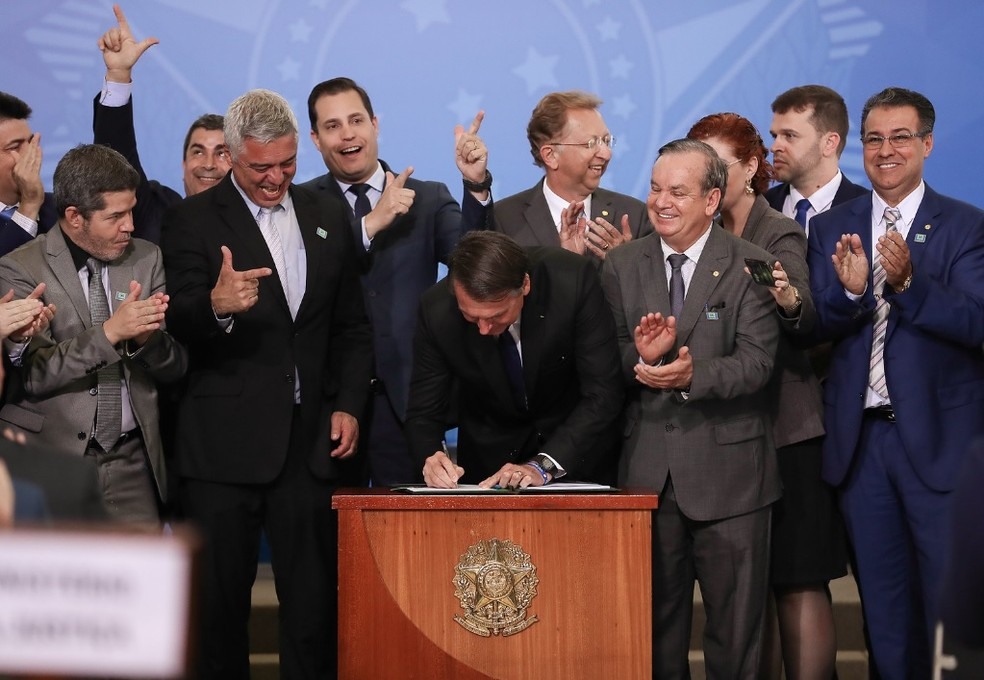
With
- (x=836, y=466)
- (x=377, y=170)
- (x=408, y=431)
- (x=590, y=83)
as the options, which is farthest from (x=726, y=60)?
(x=408, y=431)

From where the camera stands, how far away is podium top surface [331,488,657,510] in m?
3.17

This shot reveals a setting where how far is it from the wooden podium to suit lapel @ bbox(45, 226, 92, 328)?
970 millimetres

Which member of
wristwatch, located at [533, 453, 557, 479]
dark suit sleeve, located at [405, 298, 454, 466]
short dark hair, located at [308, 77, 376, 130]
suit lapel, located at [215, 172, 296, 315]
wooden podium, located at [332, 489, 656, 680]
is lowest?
wooden podium, located at [332, 489, 656, 680]

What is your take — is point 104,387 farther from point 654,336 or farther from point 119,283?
point 654,336

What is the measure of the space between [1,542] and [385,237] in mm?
2633

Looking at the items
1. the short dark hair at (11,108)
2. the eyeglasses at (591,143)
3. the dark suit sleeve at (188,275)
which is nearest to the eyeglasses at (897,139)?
the eyeglasses at (591,143)

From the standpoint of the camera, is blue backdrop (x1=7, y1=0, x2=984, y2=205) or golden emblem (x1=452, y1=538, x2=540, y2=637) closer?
golden emblem (x1=452, y1=538, x2=540, y2=637)

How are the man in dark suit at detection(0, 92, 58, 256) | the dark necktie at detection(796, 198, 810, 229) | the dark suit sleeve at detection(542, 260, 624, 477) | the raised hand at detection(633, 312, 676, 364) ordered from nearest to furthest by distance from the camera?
the raised hand at detection(633, 312, 676, 364), the dark suit sleeve at detection(542, 260, 624, 477), the man in dark suit at detection(0, 92, 58, 256), the dark necktie at detection(796, 198, 810, 229)

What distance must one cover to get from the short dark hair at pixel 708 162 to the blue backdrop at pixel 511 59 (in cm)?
125

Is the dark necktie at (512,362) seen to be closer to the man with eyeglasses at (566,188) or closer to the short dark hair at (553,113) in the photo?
the man with eyeglasses at (566,188)

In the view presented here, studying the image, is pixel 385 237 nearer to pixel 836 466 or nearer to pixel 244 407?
pixel 244 407

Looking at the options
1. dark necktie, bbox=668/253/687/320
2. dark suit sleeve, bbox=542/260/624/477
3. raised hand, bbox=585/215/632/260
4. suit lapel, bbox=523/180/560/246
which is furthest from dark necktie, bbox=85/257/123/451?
dark necktie, bbox=668/253/687/320

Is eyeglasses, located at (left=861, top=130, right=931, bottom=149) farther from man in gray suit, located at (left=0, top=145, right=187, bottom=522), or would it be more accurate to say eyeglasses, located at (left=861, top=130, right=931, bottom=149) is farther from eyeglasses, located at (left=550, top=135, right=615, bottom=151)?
man in gray suit, located at (left=0, top=145, right=187, bottom=522)

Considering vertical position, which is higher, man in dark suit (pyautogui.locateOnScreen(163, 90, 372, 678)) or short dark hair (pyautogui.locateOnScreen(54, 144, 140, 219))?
short dark hair (pyautogui.locateOnScreen(54, 144, 140, 219))
